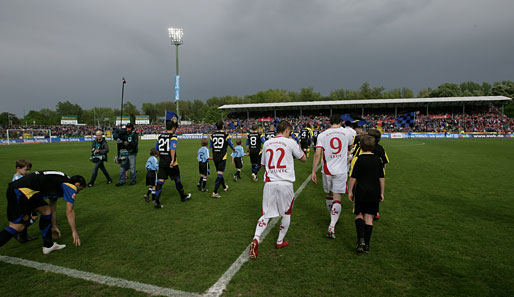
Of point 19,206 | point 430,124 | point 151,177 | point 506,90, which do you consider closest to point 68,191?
point 19,206

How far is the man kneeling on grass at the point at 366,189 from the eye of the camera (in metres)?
4.07

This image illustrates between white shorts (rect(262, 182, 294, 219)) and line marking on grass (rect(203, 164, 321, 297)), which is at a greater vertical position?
white shorts (rect(262, 182, 294, 219))

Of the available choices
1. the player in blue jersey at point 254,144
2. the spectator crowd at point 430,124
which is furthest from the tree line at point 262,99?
the player in blue jersey at point 254,144

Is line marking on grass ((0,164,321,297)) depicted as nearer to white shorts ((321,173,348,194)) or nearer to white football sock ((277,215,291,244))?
white football sock ((277,215,291,244))

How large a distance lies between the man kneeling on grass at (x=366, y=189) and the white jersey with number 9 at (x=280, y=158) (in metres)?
1.00

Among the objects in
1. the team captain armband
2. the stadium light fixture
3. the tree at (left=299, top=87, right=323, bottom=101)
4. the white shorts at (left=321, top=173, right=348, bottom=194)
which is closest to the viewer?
the team captain armband

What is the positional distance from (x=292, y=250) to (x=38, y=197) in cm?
407

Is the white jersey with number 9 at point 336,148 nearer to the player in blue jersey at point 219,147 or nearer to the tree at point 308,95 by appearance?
the player in blue jersey at point 219,147

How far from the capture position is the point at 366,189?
4.08m

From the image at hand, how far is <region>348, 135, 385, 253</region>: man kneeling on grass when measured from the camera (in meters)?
4.07

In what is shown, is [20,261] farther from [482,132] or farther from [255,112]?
[255,112]

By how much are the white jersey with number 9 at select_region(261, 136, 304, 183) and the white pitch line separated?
6.50ft

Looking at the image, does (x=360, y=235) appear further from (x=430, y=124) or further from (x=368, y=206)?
(x=430, y=124)

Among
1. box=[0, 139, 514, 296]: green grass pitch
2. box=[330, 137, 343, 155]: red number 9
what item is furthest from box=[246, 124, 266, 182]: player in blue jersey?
box=[330, 137, 343, 155]: red number 9
